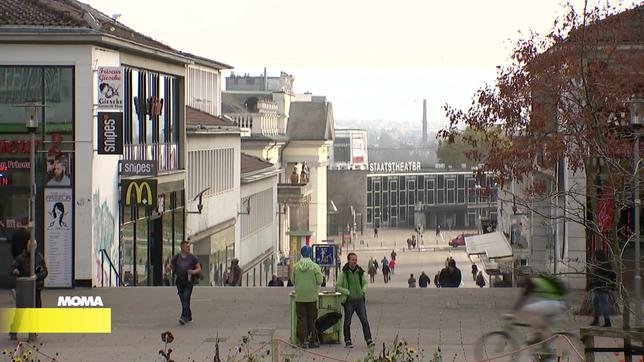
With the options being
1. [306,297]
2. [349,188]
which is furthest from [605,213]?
[349,188]

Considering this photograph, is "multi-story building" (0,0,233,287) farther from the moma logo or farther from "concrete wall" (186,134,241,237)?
"concrete wall" (186,134,241,237)

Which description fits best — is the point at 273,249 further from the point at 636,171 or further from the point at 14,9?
the point at 636,171

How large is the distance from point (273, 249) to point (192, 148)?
31.0 m

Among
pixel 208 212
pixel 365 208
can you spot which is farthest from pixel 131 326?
pixel 365 208

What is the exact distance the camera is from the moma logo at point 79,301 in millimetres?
33281

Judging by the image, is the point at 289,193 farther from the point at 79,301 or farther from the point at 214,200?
the point at 79,301

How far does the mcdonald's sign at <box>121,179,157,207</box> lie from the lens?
40.2m

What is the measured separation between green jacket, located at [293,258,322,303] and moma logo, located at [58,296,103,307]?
9214mm

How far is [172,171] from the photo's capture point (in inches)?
1913

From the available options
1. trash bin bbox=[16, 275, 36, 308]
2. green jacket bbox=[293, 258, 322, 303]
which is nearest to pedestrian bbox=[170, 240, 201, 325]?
trash bin bbox=[16, 275, 36, 308]

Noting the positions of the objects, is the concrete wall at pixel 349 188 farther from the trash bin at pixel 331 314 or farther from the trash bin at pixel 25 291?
the trash bin at pixel 331 314

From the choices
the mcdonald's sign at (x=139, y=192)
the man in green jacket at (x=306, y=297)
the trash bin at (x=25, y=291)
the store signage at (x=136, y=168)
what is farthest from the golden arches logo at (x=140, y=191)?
the man in green jacket at (x=306, y=297)

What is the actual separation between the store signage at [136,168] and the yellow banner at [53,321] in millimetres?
8450

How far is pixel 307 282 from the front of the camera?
24594 mm
